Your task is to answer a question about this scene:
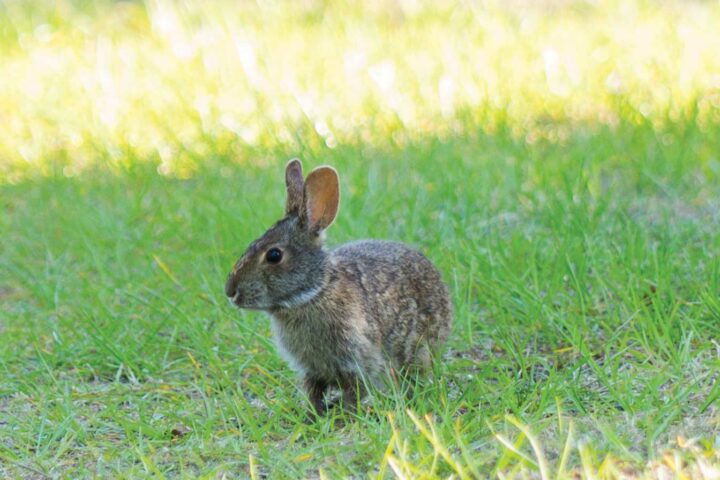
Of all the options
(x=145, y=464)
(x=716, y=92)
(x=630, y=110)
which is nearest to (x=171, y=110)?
(x=630, y=110)

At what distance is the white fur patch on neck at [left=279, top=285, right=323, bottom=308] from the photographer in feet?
13.1

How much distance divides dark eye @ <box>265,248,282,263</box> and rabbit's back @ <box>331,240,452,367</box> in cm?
26

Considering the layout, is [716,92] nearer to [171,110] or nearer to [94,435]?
[171,110]

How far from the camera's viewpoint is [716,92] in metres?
7.03

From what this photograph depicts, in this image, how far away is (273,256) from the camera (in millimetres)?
3992

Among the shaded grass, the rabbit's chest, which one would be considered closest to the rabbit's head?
the rabbit's chest

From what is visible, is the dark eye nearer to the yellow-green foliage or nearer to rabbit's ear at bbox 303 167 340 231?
rabbit's ear at bbox 303 167 340 231

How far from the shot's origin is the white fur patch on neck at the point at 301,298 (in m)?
4.00

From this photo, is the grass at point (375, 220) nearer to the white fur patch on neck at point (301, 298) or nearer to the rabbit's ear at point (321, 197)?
the white fur patch on neck at point (301, 298)

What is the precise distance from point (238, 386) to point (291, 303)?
14.6 inches

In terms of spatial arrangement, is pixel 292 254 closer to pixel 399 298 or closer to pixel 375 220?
pixel 399 298

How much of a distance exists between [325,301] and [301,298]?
0.09 metres

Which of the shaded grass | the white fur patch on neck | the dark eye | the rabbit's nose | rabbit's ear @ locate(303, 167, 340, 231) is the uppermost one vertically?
rabbit's ear @ locate(303, 167, 340, 231)

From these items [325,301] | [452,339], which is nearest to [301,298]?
[325,301]
